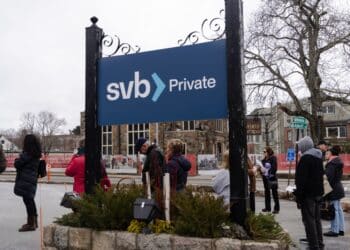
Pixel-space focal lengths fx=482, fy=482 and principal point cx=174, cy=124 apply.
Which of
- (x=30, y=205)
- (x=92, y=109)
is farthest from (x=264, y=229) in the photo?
(x=30, y=205)

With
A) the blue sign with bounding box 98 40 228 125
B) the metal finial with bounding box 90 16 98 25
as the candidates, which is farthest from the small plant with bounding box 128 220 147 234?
the metal finial with bounding box 90 16 98 25

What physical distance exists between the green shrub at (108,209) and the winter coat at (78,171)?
1358 millimetres

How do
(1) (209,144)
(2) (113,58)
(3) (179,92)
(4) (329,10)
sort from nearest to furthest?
(3) (179,92) → (2) (113,58) → (4) (329,10) → (1) (209,144)

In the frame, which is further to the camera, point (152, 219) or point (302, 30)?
point (302, 30)

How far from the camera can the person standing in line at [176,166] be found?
290 inches

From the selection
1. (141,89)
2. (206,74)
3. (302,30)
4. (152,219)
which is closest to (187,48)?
(206,74)

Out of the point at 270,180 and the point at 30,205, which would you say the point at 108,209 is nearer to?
the point at 30,205

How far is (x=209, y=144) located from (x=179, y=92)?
41.6 metres

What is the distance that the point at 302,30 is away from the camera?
3086cm

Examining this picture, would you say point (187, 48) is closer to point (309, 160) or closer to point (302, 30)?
point (309, 160)

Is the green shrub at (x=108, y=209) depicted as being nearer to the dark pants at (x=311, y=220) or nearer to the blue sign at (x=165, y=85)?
the blue sign at (x=165, y=85)

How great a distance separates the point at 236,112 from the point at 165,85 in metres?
1.24

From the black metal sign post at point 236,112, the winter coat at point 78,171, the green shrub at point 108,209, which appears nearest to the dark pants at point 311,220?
the black metal sign post at point 236,112

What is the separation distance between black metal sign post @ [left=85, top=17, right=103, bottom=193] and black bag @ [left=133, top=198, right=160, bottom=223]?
1.39 m
